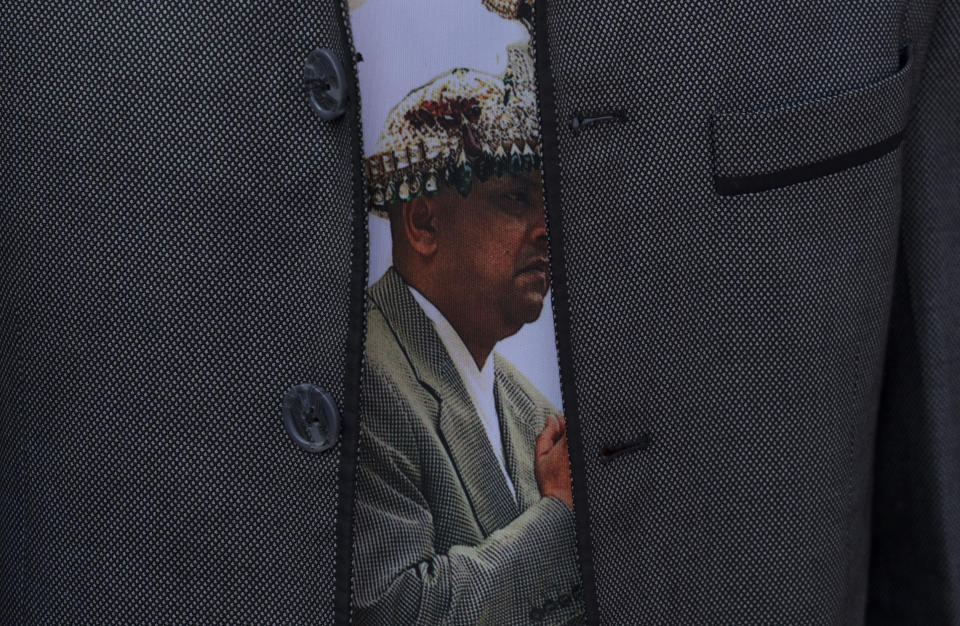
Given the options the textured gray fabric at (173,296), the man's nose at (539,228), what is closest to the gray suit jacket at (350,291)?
the textured gray fabric at (173,296)

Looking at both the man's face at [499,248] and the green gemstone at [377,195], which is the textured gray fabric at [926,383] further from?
the green gemstone at [377,195]

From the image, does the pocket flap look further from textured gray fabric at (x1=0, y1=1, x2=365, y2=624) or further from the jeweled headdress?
textured gray fabric at (x1=0, y1=1, x2=365, y2=624)

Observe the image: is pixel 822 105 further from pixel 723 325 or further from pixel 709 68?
pixel 723 325

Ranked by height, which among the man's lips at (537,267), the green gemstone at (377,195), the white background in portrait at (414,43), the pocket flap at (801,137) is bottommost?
the man's lips at (537,267)

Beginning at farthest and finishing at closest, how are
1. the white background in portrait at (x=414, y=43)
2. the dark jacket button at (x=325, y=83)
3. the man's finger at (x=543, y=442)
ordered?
1. the man's finger at (x=543, y=442)
2. the white background in portrait at (x=414, y=43)
3. the dark jacket button at (x=325, y=83)

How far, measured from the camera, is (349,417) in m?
0.80

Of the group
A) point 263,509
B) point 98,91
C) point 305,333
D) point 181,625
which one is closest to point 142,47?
point 98,91

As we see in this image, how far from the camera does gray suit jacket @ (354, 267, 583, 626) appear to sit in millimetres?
922

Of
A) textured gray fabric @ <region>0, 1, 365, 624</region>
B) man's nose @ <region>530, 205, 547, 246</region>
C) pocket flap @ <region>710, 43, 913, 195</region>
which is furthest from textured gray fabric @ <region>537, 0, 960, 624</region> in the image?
textured gray fabric @ <region>0, 1, 365, 624</region>

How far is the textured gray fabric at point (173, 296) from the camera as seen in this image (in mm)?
764

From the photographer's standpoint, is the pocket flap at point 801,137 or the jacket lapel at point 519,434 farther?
the jacket lapel at point 519,434

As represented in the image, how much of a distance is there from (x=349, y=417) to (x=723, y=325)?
1.23 ft

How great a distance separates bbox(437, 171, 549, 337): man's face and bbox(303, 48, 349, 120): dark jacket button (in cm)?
18

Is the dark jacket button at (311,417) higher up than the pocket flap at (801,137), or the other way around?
the pocket flap at (801,137)
